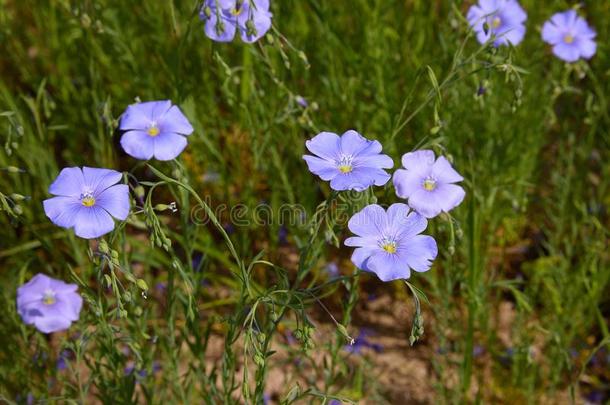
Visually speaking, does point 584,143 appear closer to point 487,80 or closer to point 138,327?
point 487,80

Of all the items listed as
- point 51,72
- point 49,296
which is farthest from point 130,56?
point 49,296

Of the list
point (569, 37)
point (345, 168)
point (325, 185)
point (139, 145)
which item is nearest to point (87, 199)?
point (139, 145)

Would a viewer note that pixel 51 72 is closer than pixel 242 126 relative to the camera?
No

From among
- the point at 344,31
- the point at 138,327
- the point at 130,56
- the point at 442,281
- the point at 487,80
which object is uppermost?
the point at 344,31

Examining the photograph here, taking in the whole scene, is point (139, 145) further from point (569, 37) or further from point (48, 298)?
point (569, 37)

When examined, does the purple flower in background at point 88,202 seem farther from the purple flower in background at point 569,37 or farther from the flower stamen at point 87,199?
the purple flower in background at point 569,37

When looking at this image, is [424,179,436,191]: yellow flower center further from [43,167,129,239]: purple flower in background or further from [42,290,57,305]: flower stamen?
[42,290,57,305]: flower stamen

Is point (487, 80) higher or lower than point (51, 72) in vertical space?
lower

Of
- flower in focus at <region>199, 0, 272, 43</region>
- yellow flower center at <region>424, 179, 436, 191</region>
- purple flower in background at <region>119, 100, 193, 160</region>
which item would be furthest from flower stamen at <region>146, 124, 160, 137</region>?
yellow flower center at <region>424, 179, 436, 191</region>
